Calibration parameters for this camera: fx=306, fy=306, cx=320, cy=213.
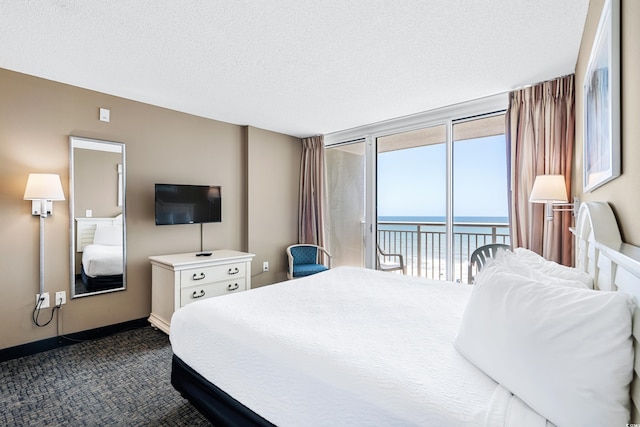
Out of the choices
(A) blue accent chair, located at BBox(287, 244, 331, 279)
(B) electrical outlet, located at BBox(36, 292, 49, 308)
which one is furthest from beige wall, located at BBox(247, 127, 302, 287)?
(B) electrical outlet, located at BBox(36, 292, 49, 308)

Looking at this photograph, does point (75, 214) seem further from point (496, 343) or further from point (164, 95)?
point (496, 343)

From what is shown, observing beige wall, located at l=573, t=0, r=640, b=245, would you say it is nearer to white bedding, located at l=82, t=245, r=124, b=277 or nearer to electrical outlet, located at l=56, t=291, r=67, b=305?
white bedding, located at l=82, t=245, r=124, b=277

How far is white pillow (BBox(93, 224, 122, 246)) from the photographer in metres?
3.14

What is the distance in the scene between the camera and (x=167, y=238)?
12.0 ft

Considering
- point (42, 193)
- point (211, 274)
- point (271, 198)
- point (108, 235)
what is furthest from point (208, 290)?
point (271, 198)

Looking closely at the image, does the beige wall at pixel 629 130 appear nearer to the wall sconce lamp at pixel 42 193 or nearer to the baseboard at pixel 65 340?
the wall sconce lamp at pixel 42 193

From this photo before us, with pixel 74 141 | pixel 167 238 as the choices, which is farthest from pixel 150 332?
pixel 74 141

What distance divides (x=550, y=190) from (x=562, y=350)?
2116 millimetres

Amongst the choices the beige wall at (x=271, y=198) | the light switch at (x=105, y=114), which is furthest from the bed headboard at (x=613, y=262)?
Answer: the light switch at (x=105, y=114)

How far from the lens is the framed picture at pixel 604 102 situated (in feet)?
3.88

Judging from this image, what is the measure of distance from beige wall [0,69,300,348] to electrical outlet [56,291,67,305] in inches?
1.6

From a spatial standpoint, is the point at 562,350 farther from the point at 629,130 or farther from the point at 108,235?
the point at 108,235

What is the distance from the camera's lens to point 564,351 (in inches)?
31.9

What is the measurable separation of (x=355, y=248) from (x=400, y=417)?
3849 millimetres
